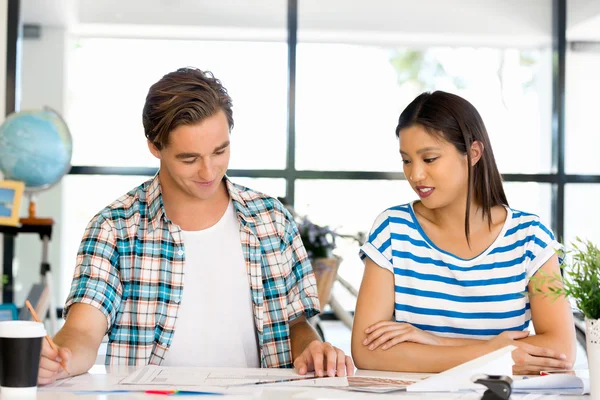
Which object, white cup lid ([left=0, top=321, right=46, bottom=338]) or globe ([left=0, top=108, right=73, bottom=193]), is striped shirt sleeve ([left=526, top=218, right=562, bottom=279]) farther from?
Result: globe ([left=0, top=108, right=73, bottom=193])

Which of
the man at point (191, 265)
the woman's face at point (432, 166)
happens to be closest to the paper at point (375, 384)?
the man at point (191, 265)

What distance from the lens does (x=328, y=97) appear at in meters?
4.89

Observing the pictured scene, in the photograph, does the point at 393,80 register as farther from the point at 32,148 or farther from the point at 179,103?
the point at 179,103

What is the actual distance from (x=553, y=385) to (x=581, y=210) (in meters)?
3.89

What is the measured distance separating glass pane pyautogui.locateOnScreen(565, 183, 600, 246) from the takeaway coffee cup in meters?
4.28

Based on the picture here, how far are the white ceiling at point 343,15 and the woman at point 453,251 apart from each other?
3093 mm

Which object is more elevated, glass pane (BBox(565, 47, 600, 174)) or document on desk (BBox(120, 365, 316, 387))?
glass pane (BBox(565, 47, 600, 174))

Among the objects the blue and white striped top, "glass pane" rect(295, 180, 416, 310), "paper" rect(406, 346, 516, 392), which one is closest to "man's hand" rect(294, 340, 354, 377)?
"paper" rect(406, 346, 516, 392)

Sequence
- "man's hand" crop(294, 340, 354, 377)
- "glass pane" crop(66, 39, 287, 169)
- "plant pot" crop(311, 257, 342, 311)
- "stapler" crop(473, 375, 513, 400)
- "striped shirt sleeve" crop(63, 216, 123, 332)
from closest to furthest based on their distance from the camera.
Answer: "stapler" crop(473, 375, 513, 400), "man's hand" crop(294, 340, 354, 377), "striped shirt sleeve" crop(63, 216, 123, 332), "plant pot" crop(311, 257, 342, 311), "glass pane" crop(66, 39, 287, 169)

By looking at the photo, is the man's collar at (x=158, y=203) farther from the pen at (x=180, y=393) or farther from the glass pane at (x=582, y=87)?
the glass pane at (x=582, y=87)

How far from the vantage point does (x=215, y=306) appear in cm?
185

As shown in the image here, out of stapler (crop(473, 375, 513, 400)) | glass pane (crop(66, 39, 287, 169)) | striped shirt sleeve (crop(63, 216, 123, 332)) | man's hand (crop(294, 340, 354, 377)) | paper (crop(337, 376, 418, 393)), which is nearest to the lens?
stapler (crop(473, 375, 513, 400))

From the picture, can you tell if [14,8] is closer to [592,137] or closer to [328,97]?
[328,97]

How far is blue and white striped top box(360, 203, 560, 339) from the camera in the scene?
1.87 m
